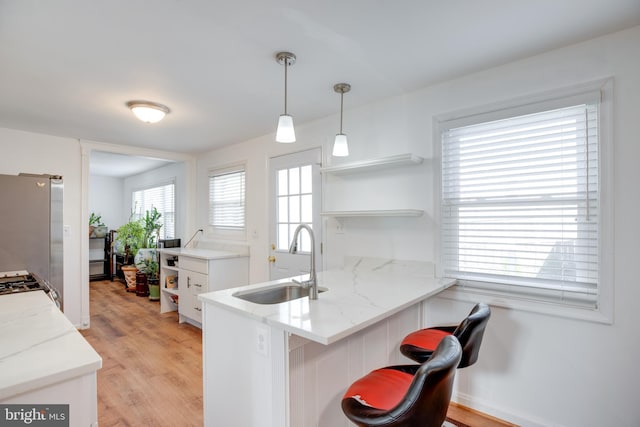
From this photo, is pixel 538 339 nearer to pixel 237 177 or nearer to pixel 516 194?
pixel 516 194

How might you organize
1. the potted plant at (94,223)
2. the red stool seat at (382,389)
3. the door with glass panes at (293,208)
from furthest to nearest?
the potted plant at (94,223)
the door with glass panes at (293,208)
the red stool seat at (382,389)

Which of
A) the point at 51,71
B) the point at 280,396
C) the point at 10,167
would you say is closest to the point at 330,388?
the point at 280,396

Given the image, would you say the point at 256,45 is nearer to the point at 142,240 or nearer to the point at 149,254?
the point at 149,254

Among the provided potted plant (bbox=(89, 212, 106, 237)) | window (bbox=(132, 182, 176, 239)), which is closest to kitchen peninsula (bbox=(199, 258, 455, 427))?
window (bbox=(132, 182, 176, 239))

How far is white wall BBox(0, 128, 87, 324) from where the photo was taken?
3469 millimetres

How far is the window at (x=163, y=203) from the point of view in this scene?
5438mm

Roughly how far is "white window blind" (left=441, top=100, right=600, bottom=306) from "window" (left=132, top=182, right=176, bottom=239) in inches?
178

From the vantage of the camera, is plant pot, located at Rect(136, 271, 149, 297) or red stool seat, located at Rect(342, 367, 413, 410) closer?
red stool seat, located at Rect(342, 367, 413, 410)

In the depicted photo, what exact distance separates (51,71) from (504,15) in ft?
8.97

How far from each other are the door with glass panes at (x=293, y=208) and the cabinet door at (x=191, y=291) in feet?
2.74

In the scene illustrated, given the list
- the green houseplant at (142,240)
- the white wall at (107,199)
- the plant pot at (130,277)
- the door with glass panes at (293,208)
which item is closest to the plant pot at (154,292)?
the green houseplant at (142,240)

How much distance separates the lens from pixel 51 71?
2098 mm

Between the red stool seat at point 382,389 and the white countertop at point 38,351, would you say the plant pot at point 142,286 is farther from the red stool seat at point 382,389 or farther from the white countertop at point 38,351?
the red stool seat at point 382,389

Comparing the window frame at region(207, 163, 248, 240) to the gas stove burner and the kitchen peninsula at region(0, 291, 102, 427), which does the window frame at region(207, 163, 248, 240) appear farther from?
the kitchen peninsula at region(0, 291, 102, 427)
